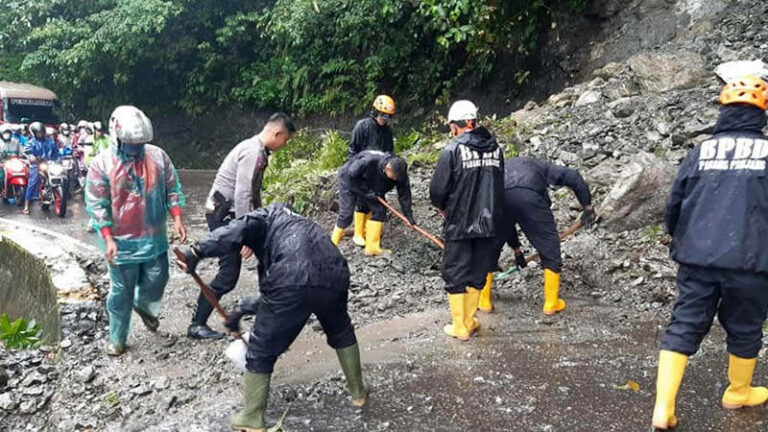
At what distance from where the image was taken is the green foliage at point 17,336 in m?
6.46

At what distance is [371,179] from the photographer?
7777 millimetres

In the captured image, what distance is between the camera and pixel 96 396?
191 inches

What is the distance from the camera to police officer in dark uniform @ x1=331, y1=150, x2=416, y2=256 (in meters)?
7.61

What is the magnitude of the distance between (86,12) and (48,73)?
8.75 ft

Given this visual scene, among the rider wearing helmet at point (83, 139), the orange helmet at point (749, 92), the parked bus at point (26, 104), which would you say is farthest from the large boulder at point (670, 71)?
the parked bus at point (26, 104)

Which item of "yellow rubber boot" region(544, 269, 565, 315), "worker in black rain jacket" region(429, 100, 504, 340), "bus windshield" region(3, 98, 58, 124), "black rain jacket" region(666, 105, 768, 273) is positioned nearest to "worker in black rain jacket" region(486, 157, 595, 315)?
"yellow rubber boot" region(544, 269, 565, 315)

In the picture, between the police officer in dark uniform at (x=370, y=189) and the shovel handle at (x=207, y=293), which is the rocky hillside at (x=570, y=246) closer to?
the police officer in dark uniform at (x=370, y=189)

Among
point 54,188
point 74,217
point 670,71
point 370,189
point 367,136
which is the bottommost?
point 74,217

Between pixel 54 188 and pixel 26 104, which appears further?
pixel 26 104

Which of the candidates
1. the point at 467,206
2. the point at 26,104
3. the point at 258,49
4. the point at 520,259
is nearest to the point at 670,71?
the point at 520,259

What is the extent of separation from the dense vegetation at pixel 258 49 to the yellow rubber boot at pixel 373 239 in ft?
16.1

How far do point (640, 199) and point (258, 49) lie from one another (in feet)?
55.9

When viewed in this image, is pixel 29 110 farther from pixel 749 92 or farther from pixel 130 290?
pixel 749 92

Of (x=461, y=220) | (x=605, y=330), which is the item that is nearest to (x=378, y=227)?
(x=461, y=220)
